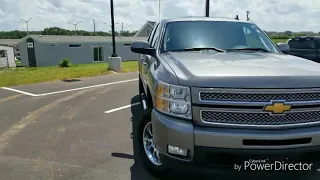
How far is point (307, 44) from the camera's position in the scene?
1283cm

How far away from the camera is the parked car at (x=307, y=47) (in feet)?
41.0

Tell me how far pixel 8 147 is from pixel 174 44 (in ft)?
9.61

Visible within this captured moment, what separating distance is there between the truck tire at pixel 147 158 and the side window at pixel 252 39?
1.89 meters

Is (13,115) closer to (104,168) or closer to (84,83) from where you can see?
(104,168)

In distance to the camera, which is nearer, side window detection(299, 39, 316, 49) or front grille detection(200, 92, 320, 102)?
front grille detection(200, 92, 320, 102)

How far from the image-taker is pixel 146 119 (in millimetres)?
3494

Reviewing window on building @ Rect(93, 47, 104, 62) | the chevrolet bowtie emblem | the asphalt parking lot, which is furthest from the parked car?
window on building @ Rect(93, 47, 104, 62)

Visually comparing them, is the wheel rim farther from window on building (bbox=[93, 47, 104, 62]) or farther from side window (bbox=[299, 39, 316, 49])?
window on building (bbox=[93, 47, 104, 62])

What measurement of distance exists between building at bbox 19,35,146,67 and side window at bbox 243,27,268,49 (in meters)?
36.0

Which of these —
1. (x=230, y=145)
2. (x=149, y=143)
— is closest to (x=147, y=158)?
(x=149, y=143)

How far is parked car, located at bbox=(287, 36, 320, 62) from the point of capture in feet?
41.0

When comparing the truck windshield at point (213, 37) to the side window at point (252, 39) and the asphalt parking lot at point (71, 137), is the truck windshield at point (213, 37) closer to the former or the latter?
the side window at point (252, 39)

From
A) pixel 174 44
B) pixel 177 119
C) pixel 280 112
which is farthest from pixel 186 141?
pixel 174 44

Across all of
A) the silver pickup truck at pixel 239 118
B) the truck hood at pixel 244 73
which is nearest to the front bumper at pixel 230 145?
the silver pickup truck at pixel 239 118
